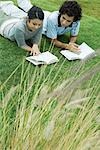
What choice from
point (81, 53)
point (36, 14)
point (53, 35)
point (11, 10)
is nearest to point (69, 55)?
point (81, 53)

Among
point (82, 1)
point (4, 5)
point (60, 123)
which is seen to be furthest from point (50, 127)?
point (82, 1)

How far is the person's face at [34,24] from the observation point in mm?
3641

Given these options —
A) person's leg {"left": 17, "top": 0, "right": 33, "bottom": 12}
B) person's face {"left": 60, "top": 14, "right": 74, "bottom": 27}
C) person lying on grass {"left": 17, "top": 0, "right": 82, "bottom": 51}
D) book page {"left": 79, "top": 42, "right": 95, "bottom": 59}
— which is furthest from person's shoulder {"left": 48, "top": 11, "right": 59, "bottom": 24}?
person's leg {"left": 17, "top": 0, "right": 33, "bottom": 12}

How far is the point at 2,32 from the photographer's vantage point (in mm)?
4051

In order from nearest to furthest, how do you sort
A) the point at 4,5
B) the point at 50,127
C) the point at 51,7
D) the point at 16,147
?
the point at 50,127, the point at 16,147, the point at 4,5, the point at 51,7

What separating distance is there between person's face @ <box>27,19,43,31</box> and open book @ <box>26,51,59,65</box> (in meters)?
0.23

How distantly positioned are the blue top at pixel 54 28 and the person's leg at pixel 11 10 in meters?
0.43

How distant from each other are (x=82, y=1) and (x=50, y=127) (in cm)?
498

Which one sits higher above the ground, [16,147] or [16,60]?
[16,147]

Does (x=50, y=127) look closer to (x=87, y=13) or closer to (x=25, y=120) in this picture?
(x=25, y=120)

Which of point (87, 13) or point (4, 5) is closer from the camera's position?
point (4, 5)

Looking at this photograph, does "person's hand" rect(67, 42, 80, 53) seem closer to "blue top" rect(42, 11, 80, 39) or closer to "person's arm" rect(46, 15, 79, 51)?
"person's arm" rect(46, 15, 79, 51)

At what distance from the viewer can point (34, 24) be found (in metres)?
3.68

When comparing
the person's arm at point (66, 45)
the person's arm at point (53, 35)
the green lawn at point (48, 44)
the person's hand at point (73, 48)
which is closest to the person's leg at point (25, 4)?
the green lawn at point (48, 44)
